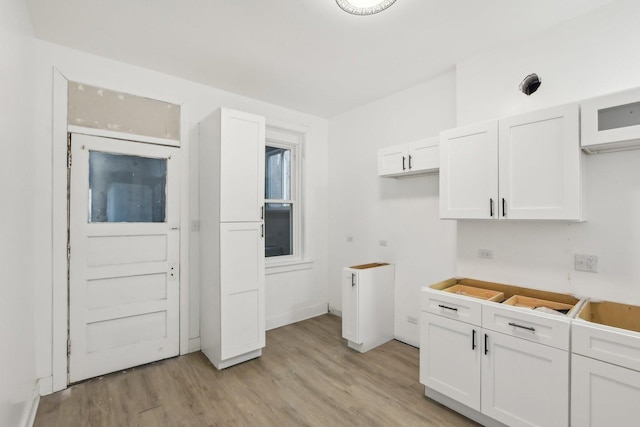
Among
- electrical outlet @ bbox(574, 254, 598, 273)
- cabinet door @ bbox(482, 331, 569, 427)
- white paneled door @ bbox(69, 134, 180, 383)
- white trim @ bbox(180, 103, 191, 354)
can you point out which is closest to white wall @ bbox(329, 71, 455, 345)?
electrical outlet @ bbox(574, 254, 598, 273)

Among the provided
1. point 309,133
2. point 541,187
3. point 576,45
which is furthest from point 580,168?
point 309,133

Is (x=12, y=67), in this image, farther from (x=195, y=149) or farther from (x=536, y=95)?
(x=536, y=95)

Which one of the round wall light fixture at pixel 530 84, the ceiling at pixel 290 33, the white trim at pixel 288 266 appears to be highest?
the ceiling at pixel 290 33

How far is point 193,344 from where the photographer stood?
307cm

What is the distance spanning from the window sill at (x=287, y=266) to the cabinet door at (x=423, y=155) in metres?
1.92

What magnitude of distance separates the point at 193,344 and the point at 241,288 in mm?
883

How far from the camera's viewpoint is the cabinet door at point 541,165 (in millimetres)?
1887

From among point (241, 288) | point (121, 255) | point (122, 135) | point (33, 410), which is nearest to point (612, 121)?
point (241, 288)

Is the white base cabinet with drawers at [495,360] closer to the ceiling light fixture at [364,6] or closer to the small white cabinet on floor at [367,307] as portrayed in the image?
the small white cabinet on floor at [367,307]

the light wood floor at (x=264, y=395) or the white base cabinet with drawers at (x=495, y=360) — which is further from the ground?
the white base cabinet with drawers at (x=495, y=360)

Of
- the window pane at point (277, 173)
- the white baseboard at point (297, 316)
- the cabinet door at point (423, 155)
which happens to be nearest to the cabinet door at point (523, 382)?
the cabinet door at point (423, 155)

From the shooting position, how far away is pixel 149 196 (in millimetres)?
2875

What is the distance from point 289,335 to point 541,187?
Result: 9.58 ft

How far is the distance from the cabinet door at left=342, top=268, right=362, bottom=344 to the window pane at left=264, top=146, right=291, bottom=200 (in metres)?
1.49
